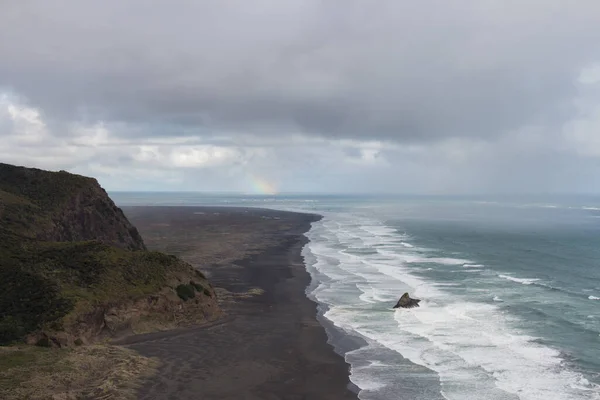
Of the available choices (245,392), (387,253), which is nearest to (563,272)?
(387,253)

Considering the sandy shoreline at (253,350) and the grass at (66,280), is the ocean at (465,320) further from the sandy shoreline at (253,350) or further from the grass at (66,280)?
the grass at (66,280)

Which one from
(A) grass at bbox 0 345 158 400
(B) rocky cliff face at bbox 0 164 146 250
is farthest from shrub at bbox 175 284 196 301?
(B) rocky cliff face at bbox 0 164 146 250

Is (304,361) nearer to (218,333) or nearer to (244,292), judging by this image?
(218,333)

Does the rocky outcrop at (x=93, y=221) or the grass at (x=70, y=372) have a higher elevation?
the rocky outcrop at (x=93, y=221)

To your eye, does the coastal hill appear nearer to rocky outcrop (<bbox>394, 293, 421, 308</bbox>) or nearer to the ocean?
the ocean

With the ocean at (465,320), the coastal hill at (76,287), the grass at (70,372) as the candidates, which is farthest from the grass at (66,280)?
the ocean at (465,320)

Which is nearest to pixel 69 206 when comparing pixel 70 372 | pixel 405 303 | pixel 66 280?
pixel 66 280
